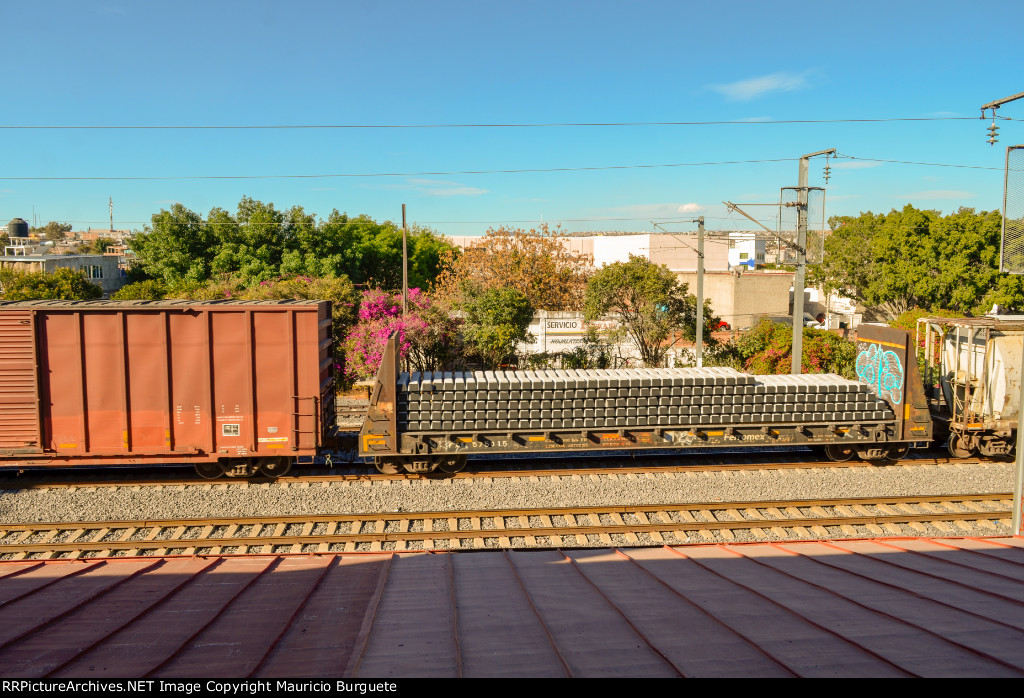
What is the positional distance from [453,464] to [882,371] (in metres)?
11.2

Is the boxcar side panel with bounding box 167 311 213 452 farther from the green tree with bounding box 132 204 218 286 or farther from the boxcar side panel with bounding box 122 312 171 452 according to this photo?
the green tree with bounding box 132 204 218 286

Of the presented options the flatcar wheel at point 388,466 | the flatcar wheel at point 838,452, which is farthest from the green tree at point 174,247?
the flatcar wheel at point 838,452

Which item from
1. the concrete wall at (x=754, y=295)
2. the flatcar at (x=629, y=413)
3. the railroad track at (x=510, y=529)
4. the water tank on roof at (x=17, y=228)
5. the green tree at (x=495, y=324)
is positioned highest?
the water tank on roof at (x=17, y=228)

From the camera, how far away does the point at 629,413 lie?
14.4 meters

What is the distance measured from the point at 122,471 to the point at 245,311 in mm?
5477

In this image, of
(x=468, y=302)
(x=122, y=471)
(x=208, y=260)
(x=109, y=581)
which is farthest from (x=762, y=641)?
(x=208, y=260)

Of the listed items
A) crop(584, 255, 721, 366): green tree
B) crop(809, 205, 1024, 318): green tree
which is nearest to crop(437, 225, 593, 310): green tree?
crop(584, 255, 721, 366): green tree

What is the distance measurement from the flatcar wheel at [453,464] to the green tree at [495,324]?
33.0ft

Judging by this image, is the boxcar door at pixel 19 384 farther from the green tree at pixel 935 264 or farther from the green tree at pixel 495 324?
the green tree at pixel 935 264

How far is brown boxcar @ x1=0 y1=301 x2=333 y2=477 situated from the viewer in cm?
1264

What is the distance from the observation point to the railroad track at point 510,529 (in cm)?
1112

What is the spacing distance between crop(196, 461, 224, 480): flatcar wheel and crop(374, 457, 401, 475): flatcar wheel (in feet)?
11.3

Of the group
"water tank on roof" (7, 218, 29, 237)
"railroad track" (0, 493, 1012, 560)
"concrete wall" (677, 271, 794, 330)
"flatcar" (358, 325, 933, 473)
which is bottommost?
→ "railroad track" (0, 493, 1012, 560)

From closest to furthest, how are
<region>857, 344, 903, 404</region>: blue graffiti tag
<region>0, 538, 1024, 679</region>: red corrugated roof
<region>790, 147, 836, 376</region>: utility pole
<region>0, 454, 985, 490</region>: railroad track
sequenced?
<region>0, 538, 1024, 679</region>: red corrugated roof < <region>0, 454, 985, 490</region>: railroad track < <region>857, 344, 903, 404</region>: blue graffiti tag < <region>790, 147, 836, 376</region>: utility pole
